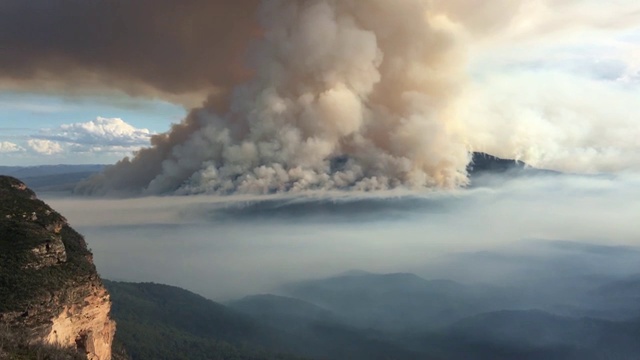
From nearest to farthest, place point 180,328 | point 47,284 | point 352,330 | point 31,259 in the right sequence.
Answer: point 47,284 → point 31,259 → point 180,328 → point 352,330

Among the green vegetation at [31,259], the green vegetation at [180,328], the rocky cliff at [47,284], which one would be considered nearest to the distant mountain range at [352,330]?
the green vegetation at [180,328]

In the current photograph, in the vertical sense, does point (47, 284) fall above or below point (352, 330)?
above

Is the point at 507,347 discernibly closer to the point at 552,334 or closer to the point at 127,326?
the point at 552,334

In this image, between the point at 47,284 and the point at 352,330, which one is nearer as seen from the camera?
the point at 47,284

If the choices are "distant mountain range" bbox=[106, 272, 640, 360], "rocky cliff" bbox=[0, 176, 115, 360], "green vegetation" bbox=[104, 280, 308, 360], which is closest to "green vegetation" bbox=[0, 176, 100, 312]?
"rocky cliff" bbox=[0, 176, 115, 360]

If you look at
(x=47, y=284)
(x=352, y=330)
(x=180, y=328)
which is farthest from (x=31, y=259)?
(x=352, y=330)

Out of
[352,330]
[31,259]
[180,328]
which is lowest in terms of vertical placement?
[352,330]

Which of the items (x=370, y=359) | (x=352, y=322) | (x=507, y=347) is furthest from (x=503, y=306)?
(x=370, y=359)

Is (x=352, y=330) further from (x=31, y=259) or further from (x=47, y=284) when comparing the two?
(x=47, y=284)

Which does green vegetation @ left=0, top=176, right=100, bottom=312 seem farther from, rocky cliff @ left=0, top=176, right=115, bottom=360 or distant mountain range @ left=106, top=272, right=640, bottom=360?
distant mountain range @ left=106, top=272, right=640, bottom=360
